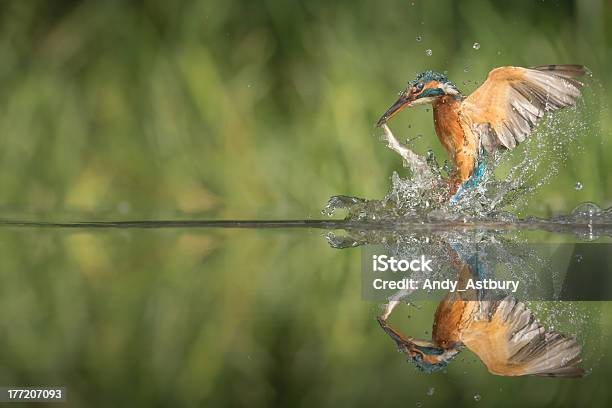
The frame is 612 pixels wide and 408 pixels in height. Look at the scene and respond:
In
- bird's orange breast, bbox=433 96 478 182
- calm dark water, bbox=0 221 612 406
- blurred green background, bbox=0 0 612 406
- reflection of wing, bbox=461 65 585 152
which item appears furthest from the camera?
blurred green background, bbox=0 0 612 406

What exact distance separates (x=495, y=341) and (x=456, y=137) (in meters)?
1.55

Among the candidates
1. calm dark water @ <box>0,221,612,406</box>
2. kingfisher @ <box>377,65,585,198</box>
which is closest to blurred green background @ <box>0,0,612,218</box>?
kingfisher @ <box>377,65,585,198</box>

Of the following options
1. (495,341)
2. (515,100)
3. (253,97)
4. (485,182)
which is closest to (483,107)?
(515,100)

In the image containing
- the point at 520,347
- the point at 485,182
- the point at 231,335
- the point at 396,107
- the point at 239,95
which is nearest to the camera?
the point at 520,347

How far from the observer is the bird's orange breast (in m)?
2.73

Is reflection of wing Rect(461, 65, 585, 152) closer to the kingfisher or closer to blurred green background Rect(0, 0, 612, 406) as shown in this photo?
the kingfisher

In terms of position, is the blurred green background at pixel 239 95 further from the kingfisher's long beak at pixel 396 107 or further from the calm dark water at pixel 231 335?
the calm dark water at pixel 231 335

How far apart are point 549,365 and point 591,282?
660mm

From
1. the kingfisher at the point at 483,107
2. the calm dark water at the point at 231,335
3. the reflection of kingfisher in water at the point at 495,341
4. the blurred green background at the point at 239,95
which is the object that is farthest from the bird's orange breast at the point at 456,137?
the reflection of kingfisher in water at the point at 495,341

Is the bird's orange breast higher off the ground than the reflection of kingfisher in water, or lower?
higher

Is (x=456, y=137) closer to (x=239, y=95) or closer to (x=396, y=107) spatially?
(x=396, y=107)

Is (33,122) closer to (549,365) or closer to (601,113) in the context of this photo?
(601,113)

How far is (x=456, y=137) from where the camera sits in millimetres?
2732

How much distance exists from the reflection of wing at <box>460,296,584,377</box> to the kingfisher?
1.37 meters
